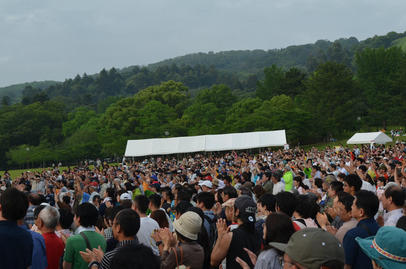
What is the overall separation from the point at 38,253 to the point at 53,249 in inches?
15.0

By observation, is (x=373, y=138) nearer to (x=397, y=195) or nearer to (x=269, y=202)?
(x=397, y=195)

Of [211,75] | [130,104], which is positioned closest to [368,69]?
[130,104]

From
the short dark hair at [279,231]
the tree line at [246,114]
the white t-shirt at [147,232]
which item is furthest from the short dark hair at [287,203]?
the tree line at [246,114]

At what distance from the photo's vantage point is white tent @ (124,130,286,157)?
36.7 metres

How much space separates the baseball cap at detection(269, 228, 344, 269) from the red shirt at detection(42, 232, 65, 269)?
2868 millimetres

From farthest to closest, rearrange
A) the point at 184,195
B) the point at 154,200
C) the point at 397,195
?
1. the point at 184,195
2. the point at 154,200
3. the point at 397,195

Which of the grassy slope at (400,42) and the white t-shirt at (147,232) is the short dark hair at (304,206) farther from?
the grassy slope at (400,42)

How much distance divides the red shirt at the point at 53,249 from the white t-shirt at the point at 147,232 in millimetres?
885

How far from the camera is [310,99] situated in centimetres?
5781

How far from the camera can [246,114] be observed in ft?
181

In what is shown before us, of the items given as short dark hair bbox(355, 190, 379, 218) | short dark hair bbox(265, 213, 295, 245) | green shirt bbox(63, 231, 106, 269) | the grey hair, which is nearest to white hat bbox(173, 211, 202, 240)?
short dark hair bbox(265, 213, 295, 245)

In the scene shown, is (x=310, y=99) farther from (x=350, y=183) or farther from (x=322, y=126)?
(x=350, y=183)

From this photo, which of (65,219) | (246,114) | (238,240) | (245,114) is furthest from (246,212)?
(245,114)

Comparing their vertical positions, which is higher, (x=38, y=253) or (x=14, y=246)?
(x=14, y=246)
